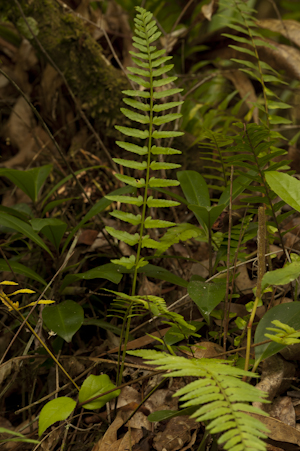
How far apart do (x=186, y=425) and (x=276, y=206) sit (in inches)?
31.5

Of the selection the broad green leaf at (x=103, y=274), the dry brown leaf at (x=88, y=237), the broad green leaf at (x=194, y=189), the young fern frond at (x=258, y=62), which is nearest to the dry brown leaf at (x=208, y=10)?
the young fern frond at (x=258, y=62)

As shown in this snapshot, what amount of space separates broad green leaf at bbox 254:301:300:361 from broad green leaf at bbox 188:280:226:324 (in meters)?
0.15

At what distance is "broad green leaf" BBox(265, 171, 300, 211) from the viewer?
1085mm

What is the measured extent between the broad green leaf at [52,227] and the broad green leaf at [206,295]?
648 millimetres

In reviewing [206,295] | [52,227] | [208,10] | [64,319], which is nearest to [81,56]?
[208,10]

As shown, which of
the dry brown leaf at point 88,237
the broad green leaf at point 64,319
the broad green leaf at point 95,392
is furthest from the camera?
the dry brown leaf at point 88,237

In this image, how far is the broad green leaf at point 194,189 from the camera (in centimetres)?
156

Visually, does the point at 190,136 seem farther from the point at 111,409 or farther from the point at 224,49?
the point at 111,409

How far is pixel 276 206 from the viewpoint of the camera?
1.34 m

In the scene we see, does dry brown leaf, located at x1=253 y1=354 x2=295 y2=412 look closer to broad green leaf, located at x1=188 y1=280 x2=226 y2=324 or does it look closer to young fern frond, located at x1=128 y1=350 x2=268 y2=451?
broad green leaf, located at x1=188 y1=280 x2=226 y2=324

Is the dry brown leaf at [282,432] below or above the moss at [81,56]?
below

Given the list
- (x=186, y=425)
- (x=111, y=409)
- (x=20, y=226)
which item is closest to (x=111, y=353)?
(x=111, y=409)

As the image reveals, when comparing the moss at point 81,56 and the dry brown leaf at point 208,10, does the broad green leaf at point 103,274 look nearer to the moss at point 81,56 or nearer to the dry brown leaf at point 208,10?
the moss at point 81,56

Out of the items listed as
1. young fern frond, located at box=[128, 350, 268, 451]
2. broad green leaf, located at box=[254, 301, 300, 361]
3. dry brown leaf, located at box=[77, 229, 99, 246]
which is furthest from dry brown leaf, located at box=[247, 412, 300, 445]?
dry brown leaf, located at box=[77, 229, 99, 246]
